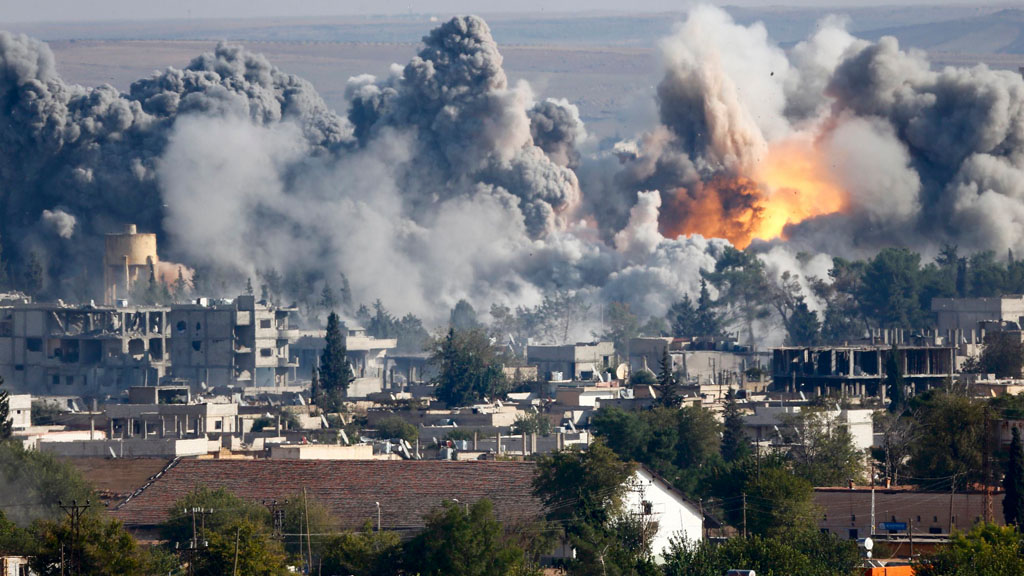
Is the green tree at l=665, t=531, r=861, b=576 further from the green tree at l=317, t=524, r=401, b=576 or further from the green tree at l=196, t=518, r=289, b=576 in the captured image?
the green tree at l=196, t=518, r=289, b=576

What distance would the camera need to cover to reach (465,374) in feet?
389

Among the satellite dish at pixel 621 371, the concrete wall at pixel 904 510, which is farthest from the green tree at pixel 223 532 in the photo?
the satellite dish at pixel 621 371

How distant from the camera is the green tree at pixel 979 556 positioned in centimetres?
5175

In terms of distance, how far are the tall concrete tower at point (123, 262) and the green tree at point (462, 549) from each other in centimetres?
11069

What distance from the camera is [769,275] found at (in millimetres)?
162750

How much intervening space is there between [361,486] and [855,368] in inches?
1990

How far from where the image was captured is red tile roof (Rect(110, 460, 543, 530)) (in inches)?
2753

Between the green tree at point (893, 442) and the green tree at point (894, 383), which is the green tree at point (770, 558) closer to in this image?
the green tree at point (893, 442)

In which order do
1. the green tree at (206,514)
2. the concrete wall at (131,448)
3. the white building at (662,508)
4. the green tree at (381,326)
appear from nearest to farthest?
Answer: the green tree at (206,514), the white building at (662,508), the concrete wall at (131,448), the green tree at (381,326)

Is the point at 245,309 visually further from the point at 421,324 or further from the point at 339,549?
the point at 339,549

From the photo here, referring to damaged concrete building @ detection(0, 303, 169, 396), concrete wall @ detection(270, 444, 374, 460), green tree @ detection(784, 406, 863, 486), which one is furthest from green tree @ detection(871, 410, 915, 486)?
damaged concrete building @ detection(0, 303, 169, 396)

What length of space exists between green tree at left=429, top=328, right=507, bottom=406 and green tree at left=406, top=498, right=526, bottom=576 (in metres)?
54.1

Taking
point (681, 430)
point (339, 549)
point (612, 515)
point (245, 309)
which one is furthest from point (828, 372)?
point (339, 549)

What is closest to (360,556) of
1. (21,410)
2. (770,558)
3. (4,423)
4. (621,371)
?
(770,558)
